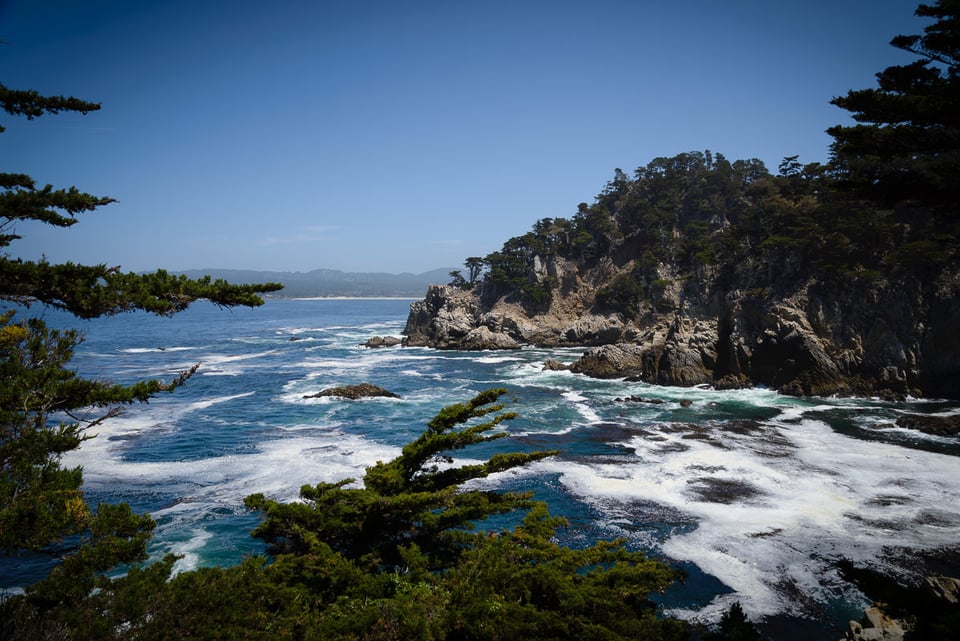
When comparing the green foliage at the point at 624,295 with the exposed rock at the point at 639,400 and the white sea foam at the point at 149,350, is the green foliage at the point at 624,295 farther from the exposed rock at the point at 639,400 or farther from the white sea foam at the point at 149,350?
the white sea foam at the point at 149,350

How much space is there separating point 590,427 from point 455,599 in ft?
86.2

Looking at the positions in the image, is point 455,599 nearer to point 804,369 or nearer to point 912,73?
point 912,73

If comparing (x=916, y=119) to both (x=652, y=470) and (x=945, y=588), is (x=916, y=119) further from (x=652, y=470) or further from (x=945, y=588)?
(x=652, y=470)

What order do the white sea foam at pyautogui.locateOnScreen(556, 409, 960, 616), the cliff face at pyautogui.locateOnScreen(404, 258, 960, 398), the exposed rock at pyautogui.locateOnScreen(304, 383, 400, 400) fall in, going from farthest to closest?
the exposed rock at pyautogui.locateOnScreen(304, 383, 400, 400) → the cliff face at pyautogui.locateOnScreen(404, 258, 960, 398) → the white sea foam at pyautogui.locateOnScreen(556, 409, 960, 616)

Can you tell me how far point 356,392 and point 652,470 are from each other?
26861 millimetres

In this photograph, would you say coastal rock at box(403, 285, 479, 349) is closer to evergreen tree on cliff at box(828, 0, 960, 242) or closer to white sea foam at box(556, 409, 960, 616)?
white sea foam at box(556, 409, 960, 616)

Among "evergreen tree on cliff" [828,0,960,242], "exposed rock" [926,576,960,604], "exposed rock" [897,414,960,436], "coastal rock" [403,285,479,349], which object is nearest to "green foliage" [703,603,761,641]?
"exposed rock" [926,576,960,604]

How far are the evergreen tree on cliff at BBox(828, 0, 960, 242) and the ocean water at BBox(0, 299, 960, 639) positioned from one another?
11.5m

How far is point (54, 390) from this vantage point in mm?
7707

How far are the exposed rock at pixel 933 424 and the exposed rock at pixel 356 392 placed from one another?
3627cm

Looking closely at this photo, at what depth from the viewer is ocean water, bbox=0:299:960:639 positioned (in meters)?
17.2

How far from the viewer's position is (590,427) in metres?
34.3

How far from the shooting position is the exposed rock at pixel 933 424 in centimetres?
3033

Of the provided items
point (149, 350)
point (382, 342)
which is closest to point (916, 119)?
point (382, 342)
